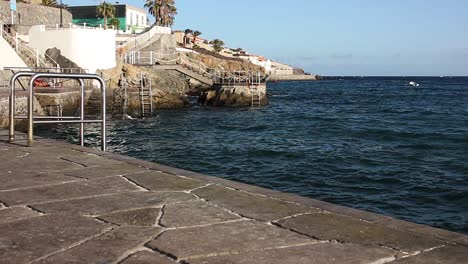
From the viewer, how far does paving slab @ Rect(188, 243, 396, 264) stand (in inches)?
115

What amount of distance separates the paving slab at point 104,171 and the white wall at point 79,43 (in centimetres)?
3566

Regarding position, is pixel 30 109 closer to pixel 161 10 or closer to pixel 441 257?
pixel 441 257

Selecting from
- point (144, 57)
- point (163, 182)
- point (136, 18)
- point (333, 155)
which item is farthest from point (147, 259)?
point (136, 18)

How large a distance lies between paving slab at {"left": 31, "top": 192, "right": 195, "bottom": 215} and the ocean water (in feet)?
21.0

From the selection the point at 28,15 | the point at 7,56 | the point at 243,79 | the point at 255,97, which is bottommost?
the point at 255,97

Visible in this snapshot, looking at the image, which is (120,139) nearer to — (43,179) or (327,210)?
(43,179)

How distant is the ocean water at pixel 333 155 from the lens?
11328mm

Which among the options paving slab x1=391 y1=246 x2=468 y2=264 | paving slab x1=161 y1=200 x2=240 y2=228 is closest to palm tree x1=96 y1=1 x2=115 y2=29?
paving slab x1=161 y1=200 x2=240 y2=228

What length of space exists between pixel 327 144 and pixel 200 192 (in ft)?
56.3

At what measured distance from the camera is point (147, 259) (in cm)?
296

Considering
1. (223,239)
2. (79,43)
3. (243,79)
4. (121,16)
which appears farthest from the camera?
(121,16)

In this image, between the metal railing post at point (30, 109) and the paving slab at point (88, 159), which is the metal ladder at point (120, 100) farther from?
the paving slab at point (88, 159)

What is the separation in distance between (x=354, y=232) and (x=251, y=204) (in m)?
1.01

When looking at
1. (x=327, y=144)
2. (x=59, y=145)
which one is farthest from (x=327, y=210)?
(x=327, y=144)
